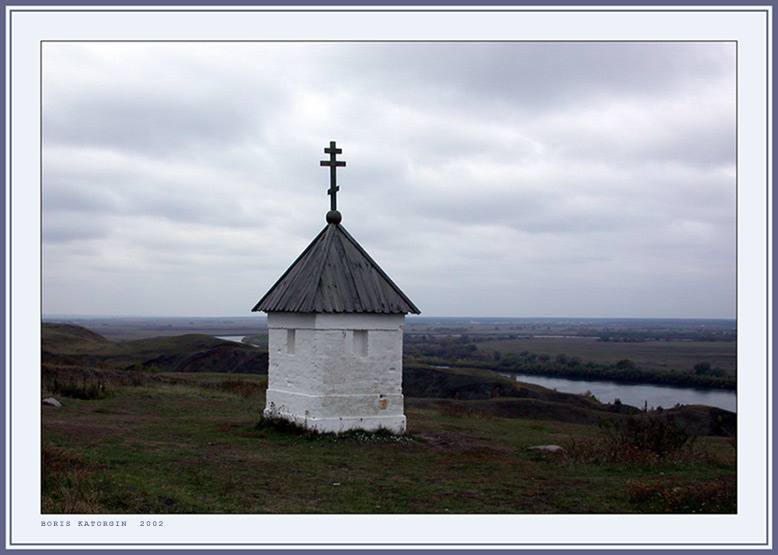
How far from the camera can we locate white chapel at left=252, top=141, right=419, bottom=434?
14.9 m

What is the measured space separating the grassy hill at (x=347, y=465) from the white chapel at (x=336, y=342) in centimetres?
55

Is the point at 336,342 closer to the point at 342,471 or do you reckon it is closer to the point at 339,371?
the point at 339,371

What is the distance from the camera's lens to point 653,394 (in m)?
46.1

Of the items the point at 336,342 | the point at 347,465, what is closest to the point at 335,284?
the point at 336,342

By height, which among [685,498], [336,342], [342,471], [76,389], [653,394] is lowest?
[653,394]

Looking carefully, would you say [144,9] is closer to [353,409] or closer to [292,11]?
[292,11]

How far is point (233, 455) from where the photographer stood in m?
12.8

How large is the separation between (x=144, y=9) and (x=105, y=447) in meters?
8.55

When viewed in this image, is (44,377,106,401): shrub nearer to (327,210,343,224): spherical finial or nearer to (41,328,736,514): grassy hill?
(41,328,736,514): grassy hill

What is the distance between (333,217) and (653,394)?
36285 millimetres

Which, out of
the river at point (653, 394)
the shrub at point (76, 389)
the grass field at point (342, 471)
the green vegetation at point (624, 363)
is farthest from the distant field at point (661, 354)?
the shrub at point (76, 389)

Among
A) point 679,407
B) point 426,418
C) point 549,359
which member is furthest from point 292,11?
point 549,359

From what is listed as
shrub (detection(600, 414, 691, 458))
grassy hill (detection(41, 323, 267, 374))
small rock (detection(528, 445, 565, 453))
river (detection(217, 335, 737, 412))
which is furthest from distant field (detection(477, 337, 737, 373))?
small rock (detection(528, 445, 565, 453))

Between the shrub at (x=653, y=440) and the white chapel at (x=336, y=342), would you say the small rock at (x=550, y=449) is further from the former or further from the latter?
the white chapel at (x=336, y=342)
